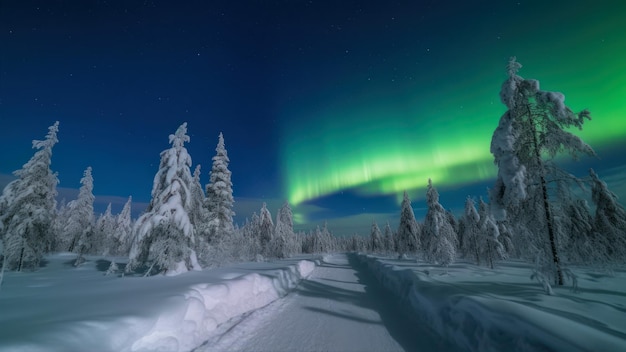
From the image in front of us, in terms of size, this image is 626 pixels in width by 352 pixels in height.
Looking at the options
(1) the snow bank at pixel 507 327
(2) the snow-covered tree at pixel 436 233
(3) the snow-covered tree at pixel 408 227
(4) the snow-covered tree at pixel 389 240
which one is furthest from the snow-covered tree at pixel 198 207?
(4) the snow-covered tree at pixel 389 240

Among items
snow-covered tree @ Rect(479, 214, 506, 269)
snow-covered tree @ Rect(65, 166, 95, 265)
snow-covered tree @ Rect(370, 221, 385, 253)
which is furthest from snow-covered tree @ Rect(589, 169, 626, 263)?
snow-covered tree @ Rect(370, 221, 385, 253)

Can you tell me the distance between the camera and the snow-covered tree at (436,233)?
92.0 ft

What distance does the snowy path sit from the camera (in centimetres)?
587

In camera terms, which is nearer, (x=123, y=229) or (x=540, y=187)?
(x=540, y=187)

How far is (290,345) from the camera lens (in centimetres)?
584

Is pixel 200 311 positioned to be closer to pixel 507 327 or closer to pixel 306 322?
pixel 306 322

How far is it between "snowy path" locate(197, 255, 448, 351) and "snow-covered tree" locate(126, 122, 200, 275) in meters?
8.13

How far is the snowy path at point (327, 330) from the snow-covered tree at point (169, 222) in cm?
813

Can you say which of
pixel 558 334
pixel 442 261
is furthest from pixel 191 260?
pixel 442 261

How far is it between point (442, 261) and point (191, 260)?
2568 centimetres

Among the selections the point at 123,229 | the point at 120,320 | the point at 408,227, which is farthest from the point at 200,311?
the point at 123,229

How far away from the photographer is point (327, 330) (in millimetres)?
6902

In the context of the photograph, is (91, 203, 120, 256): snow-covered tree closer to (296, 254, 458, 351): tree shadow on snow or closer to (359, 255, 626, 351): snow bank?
(296, 254, 458, 351): tree shadow on snow

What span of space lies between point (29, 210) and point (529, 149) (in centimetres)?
3495
